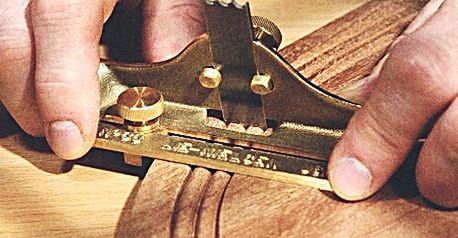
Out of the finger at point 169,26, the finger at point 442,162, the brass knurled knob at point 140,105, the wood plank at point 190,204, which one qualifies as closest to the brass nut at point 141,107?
the brass knurled knob at point 140,105

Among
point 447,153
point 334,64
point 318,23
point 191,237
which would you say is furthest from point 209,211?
point 318,23

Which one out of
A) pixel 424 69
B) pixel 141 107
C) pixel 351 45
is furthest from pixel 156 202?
pixel 351 45

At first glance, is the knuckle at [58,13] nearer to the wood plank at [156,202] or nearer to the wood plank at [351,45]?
the wood plank at [156,202]

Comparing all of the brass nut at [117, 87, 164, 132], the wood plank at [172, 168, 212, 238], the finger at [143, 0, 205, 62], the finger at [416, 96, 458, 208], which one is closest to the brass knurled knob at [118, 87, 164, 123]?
the brass nut at [117, 87, 164, 132]

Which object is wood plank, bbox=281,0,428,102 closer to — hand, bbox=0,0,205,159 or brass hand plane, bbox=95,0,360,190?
brass hand plane, bbox=95,0,360,190

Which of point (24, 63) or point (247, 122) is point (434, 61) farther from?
point (24, 63)

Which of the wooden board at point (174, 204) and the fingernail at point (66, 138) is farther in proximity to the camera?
the fingernail at point (66, 138)
